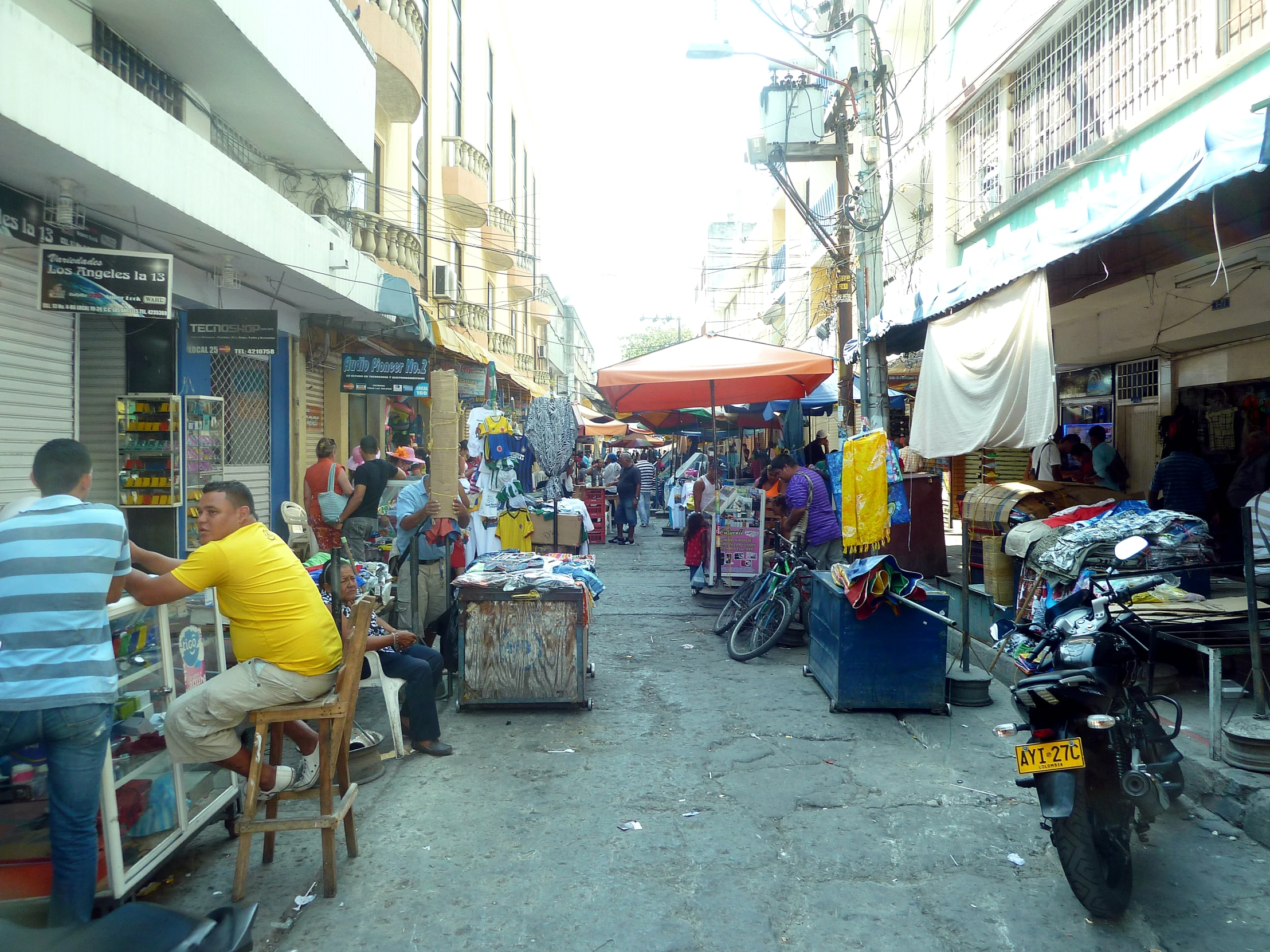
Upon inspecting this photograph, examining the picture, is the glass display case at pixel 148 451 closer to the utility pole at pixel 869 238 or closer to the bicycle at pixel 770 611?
the bicycle at pixel 770 611

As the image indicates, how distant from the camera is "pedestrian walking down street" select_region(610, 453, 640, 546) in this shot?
17609 mm

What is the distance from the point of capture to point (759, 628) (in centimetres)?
799

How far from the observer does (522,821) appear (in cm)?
436

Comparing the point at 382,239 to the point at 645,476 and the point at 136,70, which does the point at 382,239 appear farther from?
the point at 645,476

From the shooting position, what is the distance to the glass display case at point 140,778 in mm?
3256

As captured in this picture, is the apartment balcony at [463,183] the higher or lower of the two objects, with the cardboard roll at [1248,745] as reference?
higher

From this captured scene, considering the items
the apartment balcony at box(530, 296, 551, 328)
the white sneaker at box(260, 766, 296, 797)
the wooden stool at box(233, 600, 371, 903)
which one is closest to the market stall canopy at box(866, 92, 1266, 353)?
the wooden stool at box(233, 600, 371, 903)

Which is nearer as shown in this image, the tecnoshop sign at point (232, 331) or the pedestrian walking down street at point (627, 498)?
the tecnoshop sign at point (232, 331)

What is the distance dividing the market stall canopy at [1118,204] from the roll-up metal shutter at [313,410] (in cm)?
828

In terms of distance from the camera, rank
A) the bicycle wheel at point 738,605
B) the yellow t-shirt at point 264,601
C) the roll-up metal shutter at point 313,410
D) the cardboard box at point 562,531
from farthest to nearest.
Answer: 1. the roll-up metal shutter at point 313,410
2. the cardboard box at point 562,531
3. the bicycle wheel at point 738,605
4. the yellow t-shirt at point 264,601

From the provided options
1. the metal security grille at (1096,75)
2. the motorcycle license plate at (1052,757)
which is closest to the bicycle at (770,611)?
the motorcycle license plate at (1052,757)

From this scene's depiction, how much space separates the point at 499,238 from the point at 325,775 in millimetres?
21698

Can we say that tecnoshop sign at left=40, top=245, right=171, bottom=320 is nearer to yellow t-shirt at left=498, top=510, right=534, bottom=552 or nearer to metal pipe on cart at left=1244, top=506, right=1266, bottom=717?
yellow t-shirt at left=498, top=510, right=534, bottom=552

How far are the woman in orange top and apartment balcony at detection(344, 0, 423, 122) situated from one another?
622 cm
